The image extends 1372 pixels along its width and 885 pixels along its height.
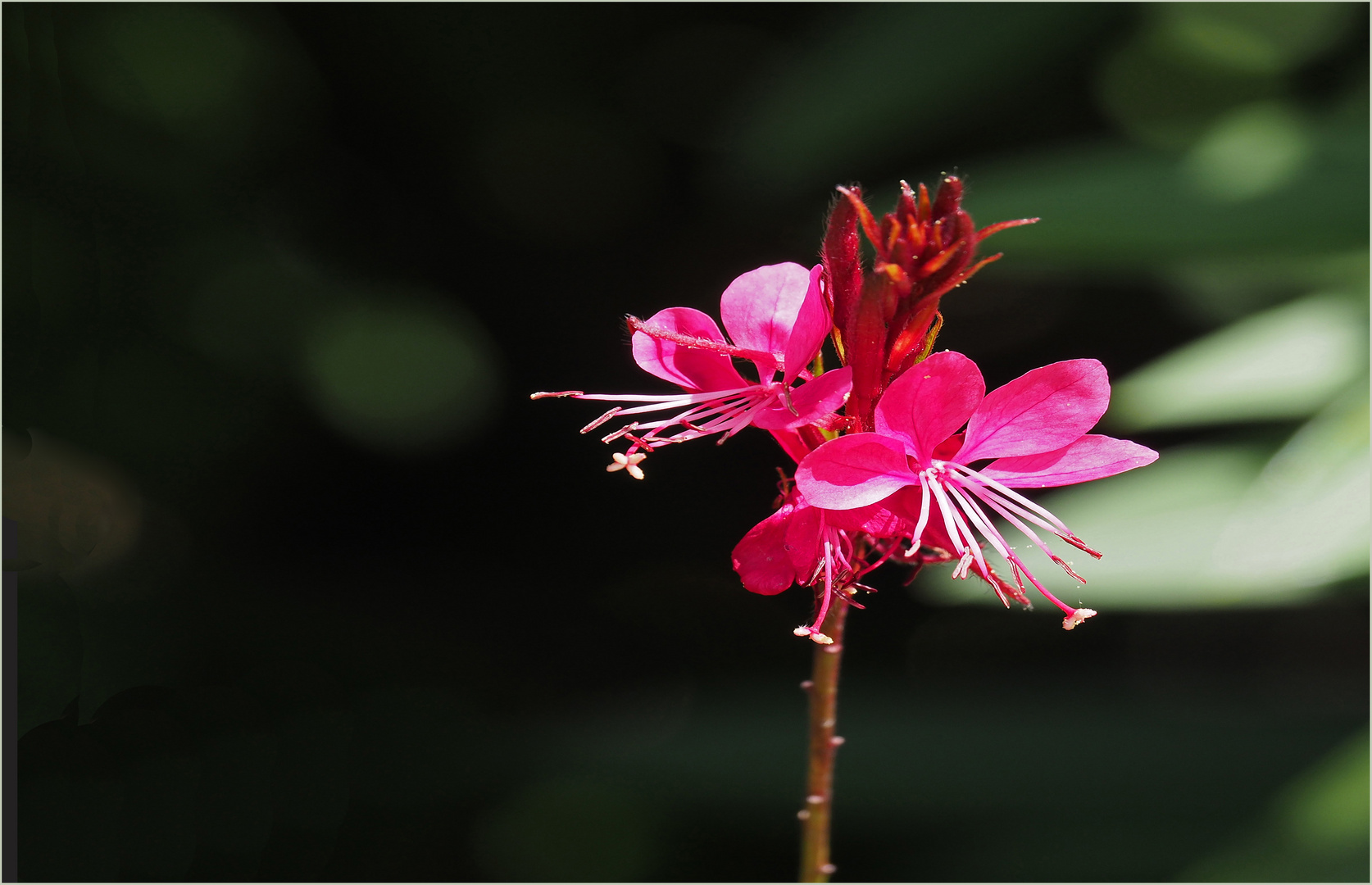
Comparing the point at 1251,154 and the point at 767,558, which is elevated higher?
the point at 1251,154

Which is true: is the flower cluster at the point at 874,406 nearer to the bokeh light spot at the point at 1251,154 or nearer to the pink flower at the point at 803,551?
the pink flower at the point at 803,551

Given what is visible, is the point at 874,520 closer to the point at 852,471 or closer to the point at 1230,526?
the point at 852,471

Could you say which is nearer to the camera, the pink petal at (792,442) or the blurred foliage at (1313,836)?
the pink petal at (792,442)

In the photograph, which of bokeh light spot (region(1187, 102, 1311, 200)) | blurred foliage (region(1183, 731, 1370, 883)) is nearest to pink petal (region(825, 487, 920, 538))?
blurred foliage (region(1183, 731, 1370, 883))

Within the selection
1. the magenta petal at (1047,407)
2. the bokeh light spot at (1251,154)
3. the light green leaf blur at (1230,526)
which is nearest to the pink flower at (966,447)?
the magenta petal at (1047,407)

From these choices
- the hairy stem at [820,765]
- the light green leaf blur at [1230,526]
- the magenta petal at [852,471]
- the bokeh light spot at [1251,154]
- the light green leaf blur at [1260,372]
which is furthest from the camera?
the bokeh light spot at [1251,154]

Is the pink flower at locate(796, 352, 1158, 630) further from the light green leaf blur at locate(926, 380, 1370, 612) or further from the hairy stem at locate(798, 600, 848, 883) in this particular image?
the light green leaf blur at locate(926, 380, 1370, 612)

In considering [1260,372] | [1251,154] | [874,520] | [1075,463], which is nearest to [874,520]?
[874,520]
